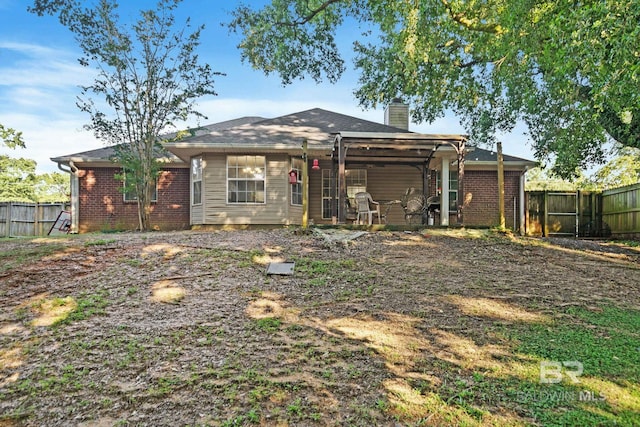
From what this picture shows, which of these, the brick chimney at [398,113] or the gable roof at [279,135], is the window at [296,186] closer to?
the gable roof at [279,135]

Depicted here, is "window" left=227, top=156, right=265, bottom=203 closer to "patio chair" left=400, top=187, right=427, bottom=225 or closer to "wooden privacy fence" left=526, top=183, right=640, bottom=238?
"patio chair" left=400, top=187, right=427, bottom=225

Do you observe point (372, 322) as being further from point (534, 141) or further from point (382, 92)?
point (534, 141)

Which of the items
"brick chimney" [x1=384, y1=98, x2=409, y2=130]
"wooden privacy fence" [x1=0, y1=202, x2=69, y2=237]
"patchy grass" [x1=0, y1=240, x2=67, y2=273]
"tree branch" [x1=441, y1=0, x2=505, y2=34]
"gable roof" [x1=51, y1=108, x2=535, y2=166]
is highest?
"tree branch" [x1=441, y1=0, x2=505, y2=34]

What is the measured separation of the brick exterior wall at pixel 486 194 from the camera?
1717 centimetres

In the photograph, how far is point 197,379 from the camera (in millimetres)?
3682

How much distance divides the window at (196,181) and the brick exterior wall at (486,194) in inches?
362

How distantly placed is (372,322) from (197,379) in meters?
1.95

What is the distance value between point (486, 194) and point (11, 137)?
24.0 meters

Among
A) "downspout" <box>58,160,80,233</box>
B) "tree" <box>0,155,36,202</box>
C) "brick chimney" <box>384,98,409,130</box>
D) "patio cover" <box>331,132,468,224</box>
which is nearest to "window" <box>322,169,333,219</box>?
"patio cover" <box>331,132,468,224</box>

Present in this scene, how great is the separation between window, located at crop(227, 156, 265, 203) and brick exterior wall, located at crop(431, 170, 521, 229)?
7566mm

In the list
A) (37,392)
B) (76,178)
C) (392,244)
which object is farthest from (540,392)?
(76,178)

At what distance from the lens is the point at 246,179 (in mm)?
13844

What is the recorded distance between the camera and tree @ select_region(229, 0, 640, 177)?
674 cm
